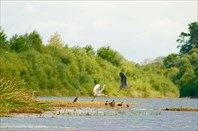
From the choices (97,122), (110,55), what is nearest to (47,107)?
(97,122)

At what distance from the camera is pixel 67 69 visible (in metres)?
90.4

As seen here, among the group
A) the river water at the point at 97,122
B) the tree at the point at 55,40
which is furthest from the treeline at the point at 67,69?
the river water at the point at 97,122

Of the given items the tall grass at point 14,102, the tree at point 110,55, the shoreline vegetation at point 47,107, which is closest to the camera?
the tall grass at point 14,102

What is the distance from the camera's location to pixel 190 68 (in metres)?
119

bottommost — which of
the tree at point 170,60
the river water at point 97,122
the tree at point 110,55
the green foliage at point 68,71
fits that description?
the river water at point 97,122

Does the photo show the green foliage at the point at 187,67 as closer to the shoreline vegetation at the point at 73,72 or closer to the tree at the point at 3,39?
the shoreline vegetation at the point at 73,72

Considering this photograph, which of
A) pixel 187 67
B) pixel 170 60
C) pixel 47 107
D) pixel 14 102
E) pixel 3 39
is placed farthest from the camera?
pixel 170 60

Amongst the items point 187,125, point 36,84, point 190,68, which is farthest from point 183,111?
point 190,68

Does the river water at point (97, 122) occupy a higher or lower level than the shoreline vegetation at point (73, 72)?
lower

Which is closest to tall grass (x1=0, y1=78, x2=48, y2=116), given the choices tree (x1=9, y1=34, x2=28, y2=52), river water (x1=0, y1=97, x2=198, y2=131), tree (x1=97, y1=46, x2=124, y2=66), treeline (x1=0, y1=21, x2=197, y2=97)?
river water (x1=0, y1=97, x2=198, y2=131)

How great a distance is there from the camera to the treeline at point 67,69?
274 ft

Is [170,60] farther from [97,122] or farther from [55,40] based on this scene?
[97,122]

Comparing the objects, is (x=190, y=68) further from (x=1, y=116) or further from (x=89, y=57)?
(x=1, y=116)

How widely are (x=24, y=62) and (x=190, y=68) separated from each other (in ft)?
140
